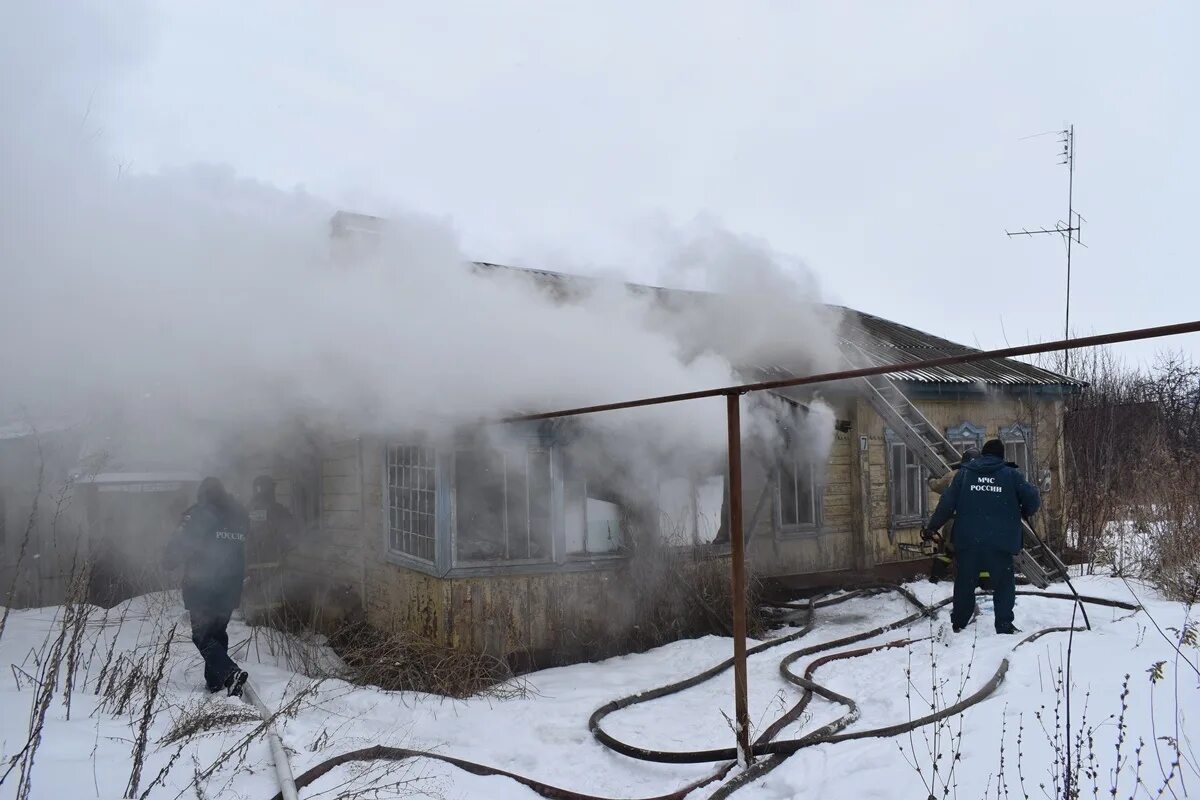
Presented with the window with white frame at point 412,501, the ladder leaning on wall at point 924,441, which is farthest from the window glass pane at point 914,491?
the window with white frame at point 412,501

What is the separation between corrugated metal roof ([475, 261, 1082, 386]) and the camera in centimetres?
891

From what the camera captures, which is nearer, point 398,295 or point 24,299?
point 24,299

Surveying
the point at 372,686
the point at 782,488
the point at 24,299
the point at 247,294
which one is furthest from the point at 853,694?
the point at 24,299

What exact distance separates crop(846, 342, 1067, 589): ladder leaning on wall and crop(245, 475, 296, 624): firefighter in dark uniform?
7651 millimetres

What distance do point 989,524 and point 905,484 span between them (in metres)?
4.76

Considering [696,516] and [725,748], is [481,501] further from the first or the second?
[725,748]

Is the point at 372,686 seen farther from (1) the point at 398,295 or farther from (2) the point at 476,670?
(1) the point at 398,295

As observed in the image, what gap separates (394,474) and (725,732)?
4.62m

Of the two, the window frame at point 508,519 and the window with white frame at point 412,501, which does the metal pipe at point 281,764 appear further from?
the window with white frame at point 412,501

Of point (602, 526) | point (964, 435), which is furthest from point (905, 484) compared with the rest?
point (602, 526)

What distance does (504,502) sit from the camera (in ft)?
24.6

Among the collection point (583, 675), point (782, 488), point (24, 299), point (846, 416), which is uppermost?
point (24, 299)

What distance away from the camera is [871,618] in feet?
27.5

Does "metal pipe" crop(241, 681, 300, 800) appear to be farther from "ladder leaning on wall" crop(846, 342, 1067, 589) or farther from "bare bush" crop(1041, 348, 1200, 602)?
"ladder leaning on wall" crop(846, 342, 1067, 589)
